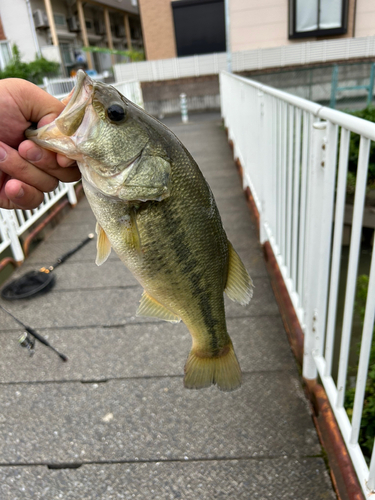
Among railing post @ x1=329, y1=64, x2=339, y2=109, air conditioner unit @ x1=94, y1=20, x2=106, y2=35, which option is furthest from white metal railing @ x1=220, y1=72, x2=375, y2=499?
air conditioner unit @ x1=94, y1=20, x2=106, y2=35

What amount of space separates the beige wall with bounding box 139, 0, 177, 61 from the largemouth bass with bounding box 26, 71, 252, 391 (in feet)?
58.4

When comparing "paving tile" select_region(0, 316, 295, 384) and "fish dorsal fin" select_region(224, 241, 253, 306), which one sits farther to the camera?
"paving tile" select_region(0, 316, 295, 384)

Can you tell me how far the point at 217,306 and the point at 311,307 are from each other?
1.33 metres

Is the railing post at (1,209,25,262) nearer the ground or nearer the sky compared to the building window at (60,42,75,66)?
nearer the ground

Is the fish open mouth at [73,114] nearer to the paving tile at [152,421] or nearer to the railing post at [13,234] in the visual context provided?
the paving tile at [152,421]

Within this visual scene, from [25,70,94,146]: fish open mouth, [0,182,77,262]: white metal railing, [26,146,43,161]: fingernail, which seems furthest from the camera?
[0,182,77,262]: white metal railing

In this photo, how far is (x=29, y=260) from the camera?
468 centimetres

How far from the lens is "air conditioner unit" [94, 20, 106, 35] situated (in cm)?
3183

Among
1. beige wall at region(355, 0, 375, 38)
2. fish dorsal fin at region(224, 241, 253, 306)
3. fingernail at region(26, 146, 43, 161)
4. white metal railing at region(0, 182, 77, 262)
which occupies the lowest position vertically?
white metal railing at region(0, 182, 77, 262)

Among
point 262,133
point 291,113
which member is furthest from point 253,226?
point 291,113

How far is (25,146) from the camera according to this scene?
1213 millimetres

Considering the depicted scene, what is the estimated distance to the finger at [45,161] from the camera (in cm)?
121

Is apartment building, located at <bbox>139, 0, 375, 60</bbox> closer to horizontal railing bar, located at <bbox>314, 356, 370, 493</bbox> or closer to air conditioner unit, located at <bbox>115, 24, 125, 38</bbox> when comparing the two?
horizontal railing bar, located at <bbox>314, 356, 370, 493</bbox>

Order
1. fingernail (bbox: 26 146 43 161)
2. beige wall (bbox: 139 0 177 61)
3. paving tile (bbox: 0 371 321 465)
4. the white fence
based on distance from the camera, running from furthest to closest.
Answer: beige wall (bbox: 139 0 177 61) → the white fence → paving tile (bbox: 0 371 321 465) → fingernail (bbox: 26 146 43 161)
